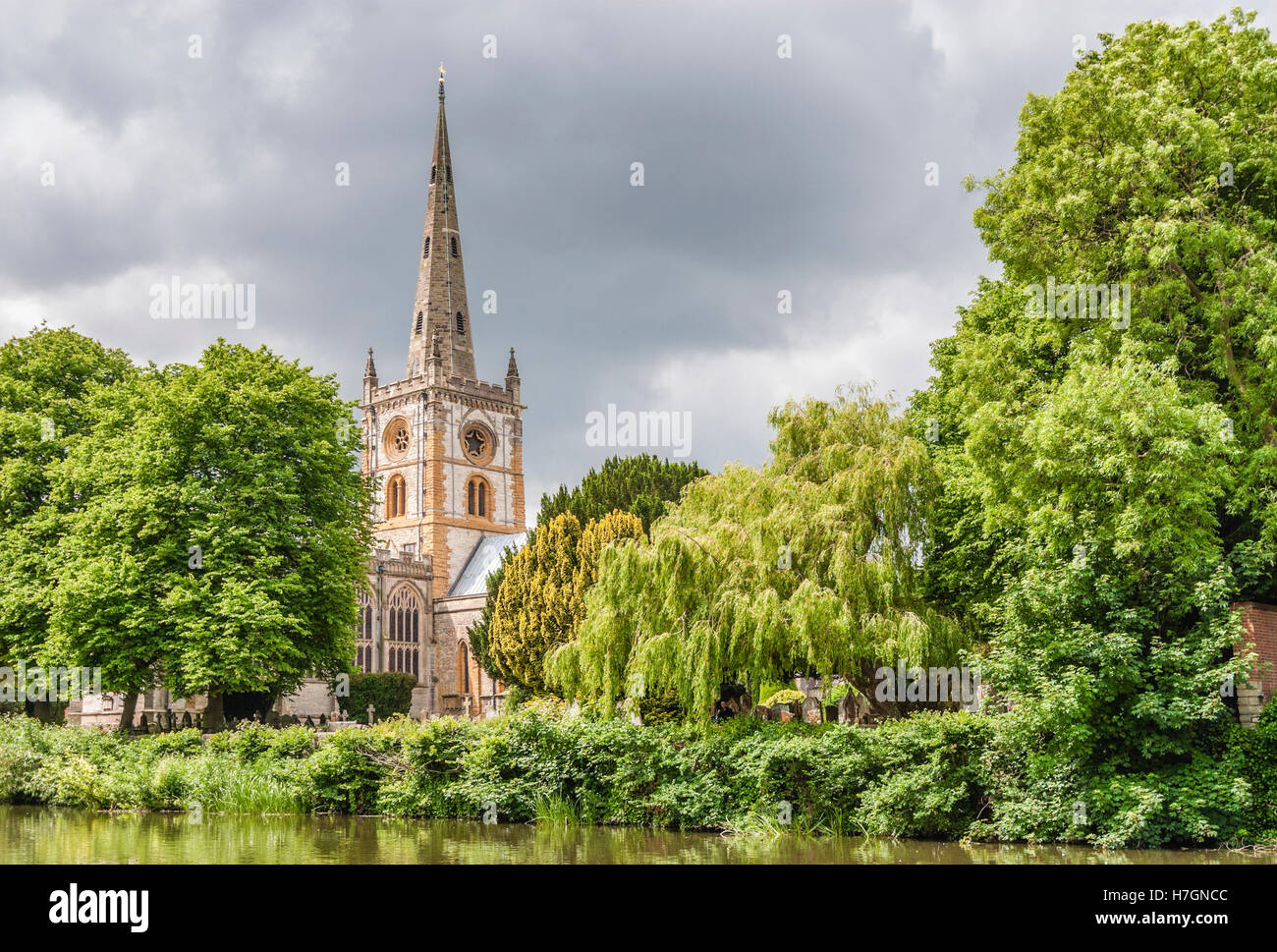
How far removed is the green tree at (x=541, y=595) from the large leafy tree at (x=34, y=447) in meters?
17.8

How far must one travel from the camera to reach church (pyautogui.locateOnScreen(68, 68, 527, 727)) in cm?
7206

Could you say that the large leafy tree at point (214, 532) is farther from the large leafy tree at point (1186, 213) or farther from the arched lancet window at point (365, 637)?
the arched lancet window at point (365, 637)

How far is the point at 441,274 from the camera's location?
7956 cm

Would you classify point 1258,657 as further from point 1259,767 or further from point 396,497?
point 396,497

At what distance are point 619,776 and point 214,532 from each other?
45.3 feet

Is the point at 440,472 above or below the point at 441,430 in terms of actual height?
below

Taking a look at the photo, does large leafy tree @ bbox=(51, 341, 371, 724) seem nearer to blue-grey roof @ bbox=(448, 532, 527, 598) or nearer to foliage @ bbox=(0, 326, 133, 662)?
foliage @ bbox=(0, 326, 133, 662)

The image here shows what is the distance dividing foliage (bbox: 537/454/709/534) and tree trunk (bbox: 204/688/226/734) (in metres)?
20.3

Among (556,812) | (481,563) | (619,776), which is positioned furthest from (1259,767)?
(481,563)

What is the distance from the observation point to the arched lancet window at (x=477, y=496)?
268 feet

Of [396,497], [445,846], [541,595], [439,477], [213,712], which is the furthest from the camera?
[396,497]

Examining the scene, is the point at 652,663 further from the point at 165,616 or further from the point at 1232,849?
the point at 165,616

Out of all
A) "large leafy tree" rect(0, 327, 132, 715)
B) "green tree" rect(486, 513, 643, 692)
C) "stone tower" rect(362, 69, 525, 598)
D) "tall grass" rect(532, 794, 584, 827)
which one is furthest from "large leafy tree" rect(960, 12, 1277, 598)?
"stone tower" rect(362, 69, 525, 598)

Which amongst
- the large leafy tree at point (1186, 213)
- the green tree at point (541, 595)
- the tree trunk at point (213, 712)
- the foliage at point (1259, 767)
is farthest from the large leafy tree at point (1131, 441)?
the green tree at point (541, 595)
